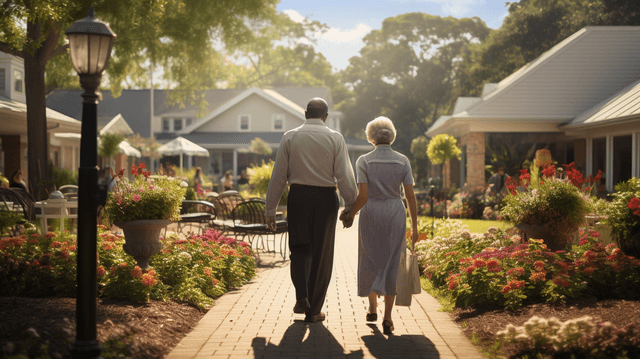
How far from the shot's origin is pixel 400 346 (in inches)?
181

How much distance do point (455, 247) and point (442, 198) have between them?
42.2ft

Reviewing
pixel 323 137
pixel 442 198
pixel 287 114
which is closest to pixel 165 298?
pixel 323 137

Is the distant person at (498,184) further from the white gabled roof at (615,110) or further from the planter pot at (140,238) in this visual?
the planter pot at (140,238)

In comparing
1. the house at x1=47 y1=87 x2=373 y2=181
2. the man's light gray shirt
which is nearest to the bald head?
the man's light gray shirt

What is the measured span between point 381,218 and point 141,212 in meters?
2.69

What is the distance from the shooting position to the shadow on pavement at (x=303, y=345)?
14.2 feet

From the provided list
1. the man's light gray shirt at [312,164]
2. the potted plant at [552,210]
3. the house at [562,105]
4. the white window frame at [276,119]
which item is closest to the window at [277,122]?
the white window frame at [276,119]

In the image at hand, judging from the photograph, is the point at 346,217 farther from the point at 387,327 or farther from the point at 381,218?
the point at 387,327

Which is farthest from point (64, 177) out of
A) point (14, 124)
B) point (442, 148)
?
point (442, 148)

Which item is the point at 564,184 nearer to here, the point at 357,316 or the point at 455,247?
the point at 455,247

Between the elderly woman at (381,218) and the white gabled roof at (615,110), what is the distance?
10072 millimetres

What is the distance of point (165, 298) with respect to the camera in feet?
18.5

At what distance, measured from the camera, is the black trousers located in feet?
17.2

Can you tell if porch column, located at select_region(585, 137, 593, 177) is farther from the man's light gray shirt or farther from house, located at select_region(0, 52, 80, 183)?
house, located at select_region(0, 52, 80, 183)
